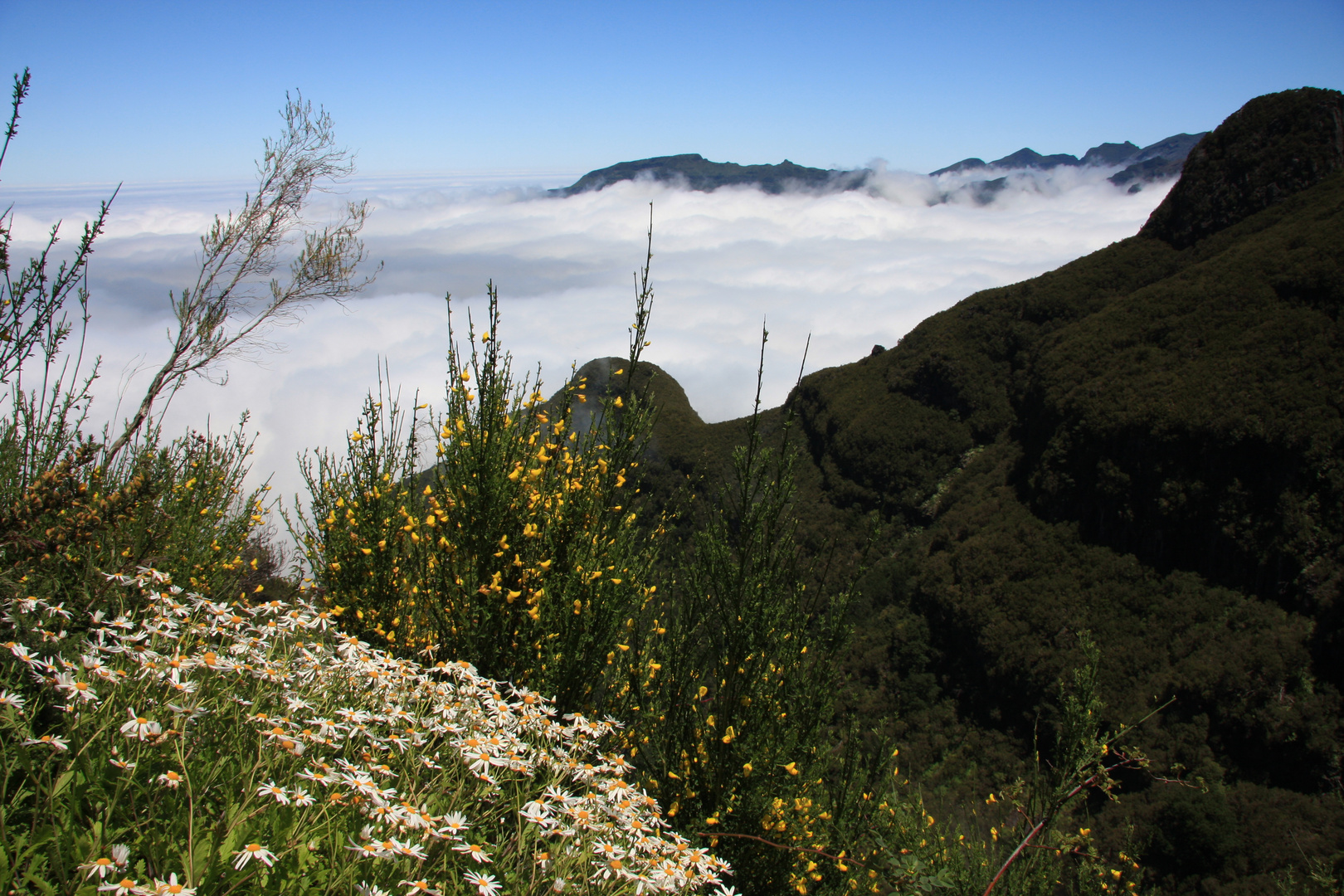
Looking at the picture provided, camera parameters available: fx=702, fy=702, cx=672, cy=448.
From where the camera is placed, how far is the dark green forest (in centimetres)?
3412

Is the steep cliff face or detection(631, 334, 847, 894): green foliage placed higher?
the steep cliff face

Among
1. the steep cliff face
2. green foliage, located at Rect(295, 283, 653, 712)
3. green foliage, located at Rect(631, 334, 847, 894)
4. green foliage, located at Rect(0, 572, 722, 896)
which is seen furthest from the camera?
the steep cliff face

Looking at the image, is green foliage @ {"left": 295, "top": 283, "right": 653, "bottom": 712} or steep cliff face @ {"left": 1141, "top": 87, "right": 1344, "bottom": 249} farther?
steep cliff face @ {"left": 1141, "top": 87, "right": 1344, "bottom": 249}

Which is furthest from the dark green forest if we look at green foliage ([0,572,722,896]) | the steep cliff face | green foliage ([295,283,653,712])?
green foliage ([0,572,722,896])

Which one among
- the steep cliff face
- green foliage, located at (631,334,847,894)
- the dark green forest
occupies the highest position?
the steep cliff face

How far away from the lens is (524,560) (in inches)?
152

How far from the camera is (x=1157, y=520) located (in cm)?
4672

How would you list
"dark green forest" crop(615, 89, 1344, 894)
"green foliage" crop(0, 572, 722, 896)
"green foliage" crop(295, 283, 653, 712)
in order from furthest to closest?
1. "dark green forest" crop(615, 89, 1344, 894)
2. "green foliage" crop(295, 283, 653, 712)
3. "green foliage" crop(0, 572, 722, 896)

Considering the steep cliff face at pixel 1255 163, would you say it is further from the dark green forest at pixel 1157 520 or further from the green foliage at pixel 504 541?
the green foliage at pixel 504 541

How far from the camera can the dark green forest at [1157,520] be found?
34.1 metres

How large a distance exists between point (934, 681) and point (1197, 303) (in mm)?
36950

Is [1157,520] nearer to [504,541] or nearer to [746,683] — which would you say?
[746,683]

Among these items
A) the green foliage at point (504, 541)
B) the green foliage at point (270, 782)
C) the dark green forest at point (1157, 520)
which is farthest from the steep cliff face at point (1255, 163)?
the green foliage at point (270, 782)

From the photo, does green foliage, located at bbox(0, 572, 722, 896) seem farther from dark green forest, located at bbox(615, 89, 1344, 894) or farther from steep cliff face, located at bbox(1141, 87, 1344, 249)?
steep cliff face, located at bbox(1141, 87, 1344, 249)
